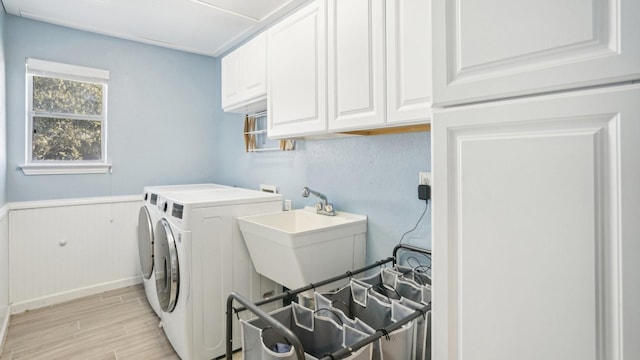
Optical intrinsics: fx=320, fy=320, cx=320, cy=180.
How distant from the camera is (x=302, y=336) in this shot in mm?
1317

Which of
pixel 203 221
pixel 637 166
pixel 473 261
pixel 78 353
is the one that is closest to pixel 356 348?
pixel 473 261

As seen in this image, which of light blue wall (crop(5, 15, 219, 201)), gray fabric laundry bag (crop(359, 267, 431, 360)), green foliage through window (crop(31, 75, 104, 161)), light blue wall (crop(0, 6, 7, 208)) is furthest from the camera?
green foliage through window (crop(31, 75, 104, 161))

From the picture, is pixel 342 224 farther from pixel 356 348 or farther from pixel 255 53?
pixel 255 53

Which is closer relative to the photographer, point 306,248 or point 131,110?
point 306,248

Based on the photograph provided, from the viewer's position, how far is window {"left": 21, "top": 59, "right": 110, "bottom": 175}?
2.74 m

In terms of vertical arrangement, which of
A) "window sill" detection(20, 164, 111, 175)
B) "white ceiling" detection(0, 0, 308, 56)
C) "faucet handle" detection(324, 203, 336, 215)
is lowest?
"faucet handle" detection(324, 203, 336, 215)

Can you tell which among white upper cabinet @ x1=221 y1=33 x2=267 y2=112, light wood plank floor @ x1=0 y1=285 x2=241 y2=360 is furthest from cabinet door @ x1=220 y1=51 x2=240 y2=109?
light wood plank floor @ x1=0 y1=285 x2=241 y2=360

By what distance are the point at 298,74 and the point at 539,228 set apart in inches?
58.3

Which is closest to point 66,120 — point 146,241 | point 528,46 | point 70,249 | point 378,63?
point 70,249

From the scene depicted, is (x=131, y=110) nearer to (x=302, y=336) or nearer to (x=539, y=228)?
(x=302, y=336)

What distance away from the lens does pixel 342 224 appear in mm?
1816

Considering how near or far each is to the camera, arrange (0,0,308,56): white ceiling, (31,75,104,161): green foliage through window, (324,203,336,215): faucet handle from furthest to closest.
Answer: (31,75,104,161): green foliage through window, (0,0,308,56): white ceiling, (324,203,336,215): faucet handle

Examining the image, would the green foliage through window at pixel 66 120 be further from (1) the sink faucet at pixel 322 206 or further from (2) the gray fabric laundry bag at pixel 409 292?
(2) the gray fabric laundry bag at pixel 409 292

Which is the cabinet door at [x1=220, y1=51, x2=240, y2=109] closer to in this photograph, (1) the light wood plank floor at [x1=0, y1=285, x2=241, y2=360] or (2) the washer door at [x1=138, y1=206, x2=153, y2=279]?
(2) the washer door at [x1=138, y1=206, x2=153, y2=279]
